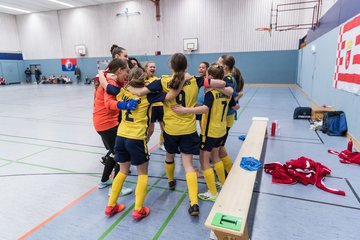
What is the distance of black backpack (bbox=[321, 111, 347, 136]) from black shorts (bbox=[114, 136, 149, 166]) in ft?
14.4

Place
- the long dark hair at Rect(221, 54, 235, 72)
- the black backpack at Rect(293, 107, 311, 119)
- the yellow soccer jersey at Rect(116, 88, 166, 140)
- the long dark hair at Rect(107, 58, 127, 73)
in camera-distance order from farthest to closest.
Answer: the black backpack at Rect(293, 107, 311, 119) < the long dark hair at Rect(221, 54, 235, 72) < the long dark hair at Rect(107, 58, 127, 73) < the yellow soccer jersey at Rect(116, 88, 166, 140)

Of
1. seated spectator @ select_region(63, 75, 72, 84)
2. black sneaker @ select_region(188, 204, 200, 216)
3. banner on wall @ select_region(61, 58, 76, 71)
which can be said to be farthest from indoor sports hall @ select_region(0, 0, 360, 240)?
seated spectator @ select_region(63, 75, 72, 84)

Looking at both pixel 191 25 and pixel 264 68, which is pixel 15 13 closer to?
pixel 191 25

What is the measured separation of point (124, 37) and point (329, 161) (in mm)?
18356

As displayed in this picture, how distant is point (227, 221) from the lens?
177 centimetres

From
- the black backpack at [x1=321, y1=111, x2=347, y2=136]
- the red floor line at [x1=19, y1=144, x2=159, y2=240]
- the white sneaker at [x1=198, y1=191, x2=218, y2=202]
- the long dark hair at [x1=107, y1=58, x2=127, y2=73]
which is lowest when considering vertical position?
the red floor line at [x1=19, y1=144, x2=159, y2=240]

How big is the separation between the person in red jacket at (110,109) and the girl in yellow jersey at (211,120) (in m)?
0.66

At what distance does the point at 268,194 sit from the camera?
2729mm

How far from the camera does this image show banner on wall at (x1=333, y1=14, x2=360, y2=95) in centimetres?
424

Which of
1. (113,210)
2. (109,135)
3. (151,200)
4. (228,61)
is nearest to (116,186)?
(113,210)

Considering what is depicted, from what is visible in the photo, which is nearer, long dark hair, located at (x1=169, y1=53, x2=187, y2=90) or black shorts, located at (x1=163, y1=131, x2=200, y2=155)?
long dark hair, located at (x1=169, y1=53, x2=187, y2=90)

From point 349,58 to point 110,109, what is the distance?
15.7 feet

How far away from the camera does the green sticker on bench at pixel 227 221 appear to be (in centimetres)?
171

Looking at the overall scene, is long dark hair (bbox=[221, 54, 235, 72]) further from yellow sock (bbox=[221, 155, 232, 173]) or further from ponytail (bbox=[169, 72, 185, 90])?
yellow sock (bbox=[221, 155, 232, 173])
